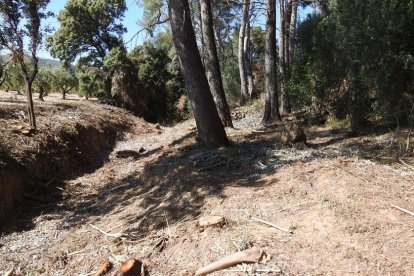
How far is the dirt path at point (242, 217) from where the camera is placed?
12.3ft

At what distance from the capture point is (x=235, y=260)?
147 inches

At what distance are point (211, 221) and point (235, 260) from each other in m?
0.78

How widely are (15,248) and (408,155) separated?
19.8 ft

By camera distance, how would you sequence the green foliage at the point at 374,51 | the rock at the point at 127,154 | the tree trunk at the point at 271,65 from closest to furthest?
the green foliage at the point at 374,51
the rock at the point at 127,154
the tree trunk at the point at 271,65

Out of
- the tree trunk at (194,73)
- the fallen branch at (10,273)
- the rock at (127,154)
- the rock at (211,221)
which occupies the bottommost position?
the fallen branch at (10,273)

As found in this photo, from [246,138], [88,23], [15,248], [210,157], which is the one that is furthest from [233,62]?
[15,248]

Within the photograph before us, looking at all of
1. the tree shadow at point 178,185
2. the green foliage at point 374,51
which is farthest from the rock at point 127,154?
the green foliage at point 374,51

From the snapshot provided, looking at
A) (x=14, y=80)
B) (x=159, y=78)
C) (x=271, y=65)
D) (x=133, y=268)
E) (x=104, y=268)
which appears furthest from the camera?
(x=159, y=78)

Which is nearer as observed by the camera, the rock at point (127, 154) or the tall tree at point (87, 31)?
the rock at point (127, 154)

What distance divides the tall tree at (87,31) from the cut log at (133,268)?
50.9 feet

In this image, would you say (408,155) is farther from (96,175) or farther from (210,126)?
(96,175)

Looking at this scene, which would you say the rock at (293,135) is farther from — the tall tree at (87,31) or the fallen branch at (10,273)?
the tall tree at (87,31)

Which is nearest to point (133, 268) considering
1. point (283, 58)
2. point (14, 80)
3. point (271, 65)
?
point (271, 65)

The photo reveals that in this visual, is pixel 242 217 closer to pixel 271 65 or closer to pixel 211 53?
pixel 211 53
